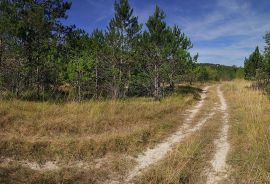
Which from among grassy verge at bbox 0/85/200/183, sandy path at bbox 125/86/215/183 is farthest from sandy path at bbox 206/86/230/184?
grassy verge at bbox 0/85/200/183

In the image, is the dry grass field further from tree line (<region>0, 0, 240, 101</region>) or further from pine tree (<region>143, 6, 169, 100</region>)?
pine tree (<region>143, 6, 169, 100</region>)

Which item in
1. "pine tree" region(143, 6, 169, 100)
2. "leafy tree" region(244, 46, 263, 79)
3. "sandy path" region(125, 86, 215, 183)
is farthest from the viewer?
"leafy tree" region(244, 46, 263, 79)

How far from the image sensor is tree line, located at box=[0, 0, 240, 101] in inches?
537

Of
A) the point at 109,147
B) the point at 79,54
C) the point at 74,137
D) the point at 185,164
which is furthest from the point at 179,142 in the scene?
the point at 79,54

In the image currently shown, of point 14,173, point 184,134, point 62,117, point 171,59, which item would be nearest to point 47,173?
point 14,173

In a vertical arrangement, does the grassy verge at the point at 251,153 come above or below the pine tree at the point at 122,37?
below

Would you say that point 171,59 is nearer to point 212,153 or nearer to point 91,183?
point 212,153

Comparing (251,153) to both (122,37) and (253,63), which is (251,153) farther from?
(253,63)

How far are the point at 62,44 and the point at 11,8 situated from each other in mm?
3257

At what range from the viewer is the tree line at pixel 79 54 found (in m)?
13.6

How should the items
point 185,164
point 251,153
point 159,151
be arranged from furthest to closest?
point 159,151, point 251,153, point 185,164

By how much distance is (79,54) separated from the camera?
21.5 meters

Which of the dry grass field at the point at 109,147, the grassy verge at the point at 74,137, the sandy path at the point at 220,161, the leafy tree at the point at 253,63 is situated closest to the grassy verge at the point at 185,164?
the dry grass field at the point at 109,147

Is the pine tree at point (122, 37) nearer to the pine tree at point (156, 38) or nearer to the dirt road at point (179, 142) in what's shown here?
the pine tree at point (156, 38)
